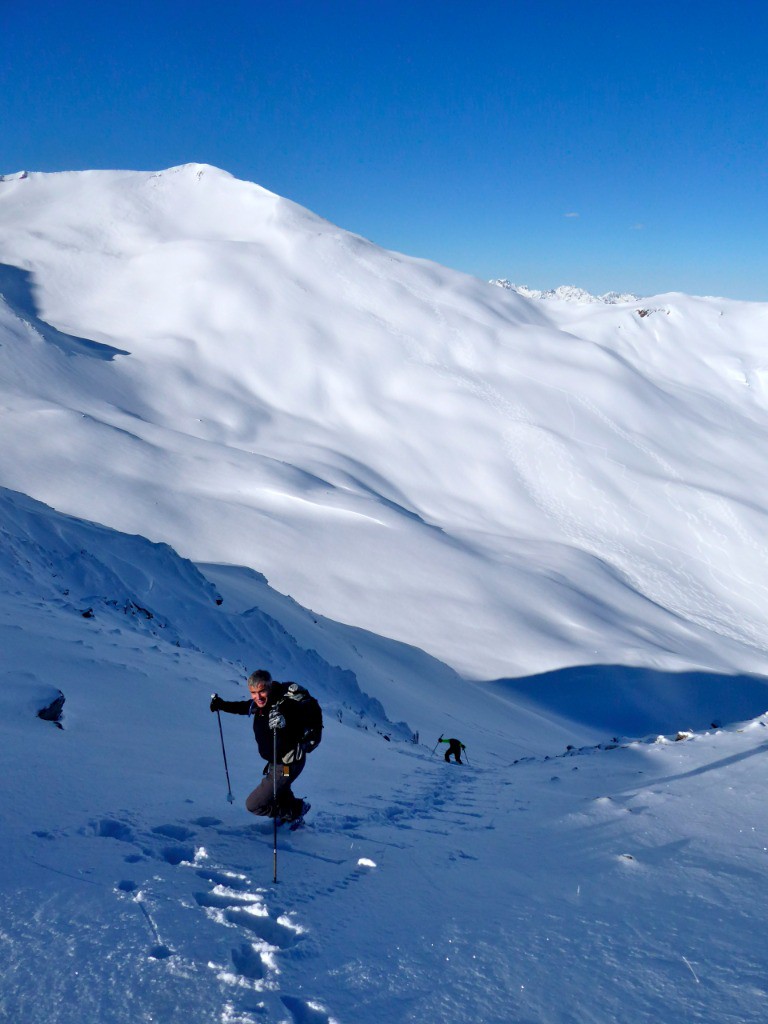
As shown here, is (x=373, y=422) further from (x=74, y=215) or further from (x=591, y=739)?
(x=74, y=215)

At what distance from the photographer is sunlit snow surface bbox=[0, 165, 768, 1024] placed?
368cm

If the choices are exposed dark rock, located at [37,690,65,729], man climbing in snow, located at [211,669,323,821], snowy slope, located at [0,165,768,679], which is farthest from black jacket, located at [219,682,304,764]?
snowy slope, located at [0,165,768,679]

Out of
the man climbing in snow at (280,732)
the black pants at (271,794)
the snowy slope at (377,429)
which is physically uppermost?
the snowy slope at (377,429)

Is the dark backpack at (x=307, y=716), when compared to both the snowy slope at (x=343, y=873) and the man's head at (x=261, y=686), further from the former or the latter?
the snowy slope at (x=343, y=873)

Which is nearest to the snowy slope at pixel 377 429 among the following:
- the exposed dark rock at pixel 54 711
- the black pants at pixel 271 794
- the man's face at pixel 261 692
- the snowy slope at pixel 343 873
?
the snowy slope at pixel 343 873

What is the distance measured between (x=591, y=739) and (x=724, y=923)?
16.1 meters

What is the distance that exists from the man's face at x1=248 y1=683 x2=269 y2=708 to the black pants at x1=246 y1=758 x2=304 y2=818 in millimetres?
489

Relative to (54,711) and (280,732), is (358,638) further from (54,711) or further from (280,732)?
(280,732)

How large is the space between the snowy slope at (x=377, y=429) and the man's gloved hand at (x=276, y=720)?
16.9m

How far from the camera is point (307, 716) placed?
17.7 feet

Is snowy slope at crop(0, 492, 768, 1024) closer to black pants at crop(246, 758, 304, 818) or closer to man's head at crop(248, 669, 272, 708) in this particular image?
black pants at crop(246, 758, 304, 818)

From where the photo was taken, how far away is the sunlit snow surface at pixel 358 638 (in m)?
3.68

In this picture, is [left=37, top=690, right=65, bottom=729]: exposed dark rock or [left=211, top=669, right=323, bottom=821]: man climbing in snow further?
[left=37, top=690, right=65, bottom=729]: exposed dark rock

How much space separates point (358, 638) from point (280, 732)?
1478cm
